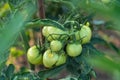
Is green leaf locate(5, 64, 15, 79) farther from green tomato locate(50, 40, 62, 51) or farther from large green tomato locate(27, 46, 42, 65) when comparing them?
green tomato locate(50, 40, 62, 51)

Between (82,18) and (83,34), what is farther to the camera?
(82,18)

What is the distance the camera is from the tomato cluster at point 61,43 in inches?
33.4

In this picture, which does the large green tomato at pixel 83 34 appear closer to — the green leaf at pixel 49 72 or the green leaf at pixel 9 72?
the green leaf at pixel 49 72

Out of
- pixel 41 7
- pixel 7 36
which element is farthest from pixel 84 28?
pixel 7 36

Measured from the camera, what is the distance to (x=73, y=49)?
855 mm

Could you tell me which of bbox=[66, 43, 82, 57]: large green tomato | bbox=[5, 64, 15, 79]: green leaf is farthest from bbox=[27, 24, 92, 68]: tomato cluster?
bbox=[5, 64, 15, 79]: green leaf

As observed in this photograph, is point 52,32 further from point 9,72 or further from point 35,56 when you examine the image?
point 9,72

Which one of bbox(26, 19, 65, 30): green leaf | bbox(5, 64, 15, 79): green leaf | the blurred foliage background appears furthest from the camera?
bbox(5, 64, 15, 79): green leaf

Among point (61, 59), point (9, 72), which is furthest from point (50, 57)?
point (9, 72)

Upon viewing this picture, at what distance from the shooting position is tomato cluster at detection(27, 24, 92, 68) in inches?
33.4

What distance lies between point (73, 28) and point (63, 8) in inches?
23.9

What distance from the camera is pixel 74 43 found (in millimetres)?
859

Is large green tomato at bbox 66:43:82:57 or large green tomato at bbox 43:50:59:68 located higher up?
large green tomato at bbox 66:43:82:57

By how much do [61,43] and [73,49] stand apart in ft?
0.13
